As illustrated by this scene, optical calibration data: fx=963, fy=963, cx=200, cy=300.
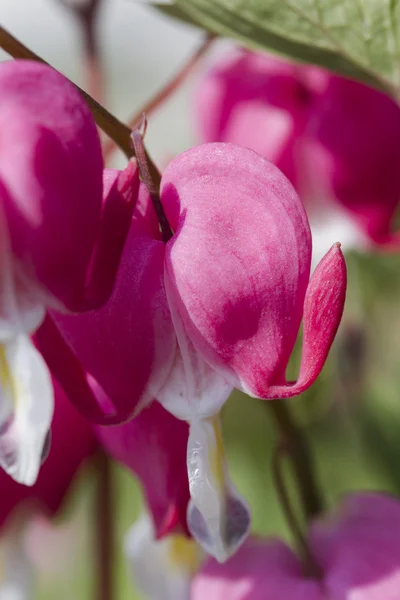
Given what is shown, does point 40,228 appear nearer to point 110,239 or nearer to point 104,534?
point 110,239

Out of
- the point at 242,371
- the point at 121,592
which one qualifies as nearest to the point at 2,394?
the point at 242,371

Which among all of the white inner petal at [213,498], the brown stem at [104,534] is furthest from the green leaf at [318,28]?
the brown stem at [104,534]

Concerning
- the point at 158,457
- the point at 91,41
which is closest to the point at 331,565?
the point at 158,457

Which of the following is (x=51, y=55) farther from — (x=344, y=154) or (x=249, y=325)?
(x=249, y=325)

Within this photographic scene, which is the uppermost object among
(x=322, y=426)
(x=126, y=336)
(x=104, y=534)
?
(x=126, y=336)

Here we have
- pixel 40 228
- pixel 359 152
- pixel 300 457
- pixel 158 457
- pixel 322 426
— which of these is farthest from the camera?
pixel 322 426

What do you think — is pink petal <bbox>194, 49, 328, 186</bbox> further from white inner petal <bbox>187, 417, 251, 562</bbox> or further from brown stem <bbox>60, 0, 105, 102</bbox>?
white inner petal <bbox>187, 417, 251, 562</bbox>
